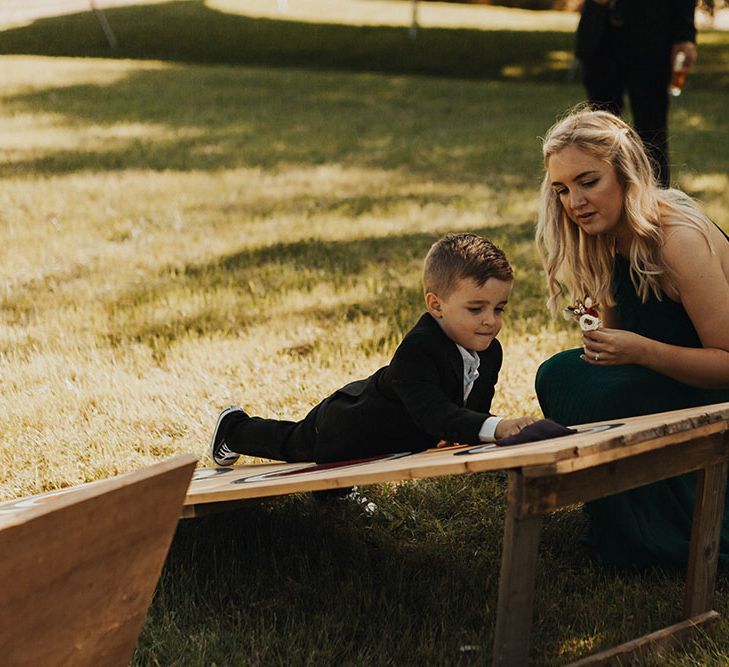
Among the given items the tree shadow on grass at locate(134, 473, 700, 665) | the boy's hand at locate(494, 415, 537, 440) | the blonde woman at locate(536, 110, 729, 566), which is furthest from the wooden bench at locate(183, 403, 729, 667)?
the blonde woman at locate(536, 110, 729, 566)

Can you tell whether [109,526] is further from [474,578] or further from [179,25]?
[179,25]

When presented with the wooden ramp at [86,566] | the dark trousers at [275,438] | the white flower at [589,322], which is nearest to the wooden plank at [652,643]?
the white flower at [589,322]

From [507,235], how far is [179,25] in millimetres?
18700

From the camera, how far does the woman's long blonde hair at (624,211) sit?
321 cm

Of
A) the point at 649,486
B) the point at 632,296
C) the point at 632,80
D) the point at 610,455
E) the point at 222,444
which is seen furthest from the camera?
the point at 632,80

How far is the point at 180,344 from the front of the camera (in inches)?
212

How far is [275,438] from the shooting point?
12.6 ft

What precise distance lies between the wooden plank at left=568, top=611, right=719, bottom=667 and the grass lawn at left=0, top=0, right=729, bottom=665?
1.9 inches

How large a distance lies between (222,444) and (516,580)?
5.83 ft

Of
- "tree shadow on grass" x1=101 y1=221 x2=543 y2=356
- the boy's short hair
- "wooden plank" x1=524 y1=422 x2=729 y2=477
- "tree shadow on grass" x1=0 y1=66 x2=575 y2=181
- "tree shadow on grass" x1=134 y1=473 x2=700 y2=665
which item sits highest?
the boy's short hair

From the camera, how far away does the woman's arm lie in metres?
3.14

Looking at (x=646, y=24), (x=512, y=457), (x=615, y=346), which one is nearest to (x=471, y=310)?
(x=615, y=346)

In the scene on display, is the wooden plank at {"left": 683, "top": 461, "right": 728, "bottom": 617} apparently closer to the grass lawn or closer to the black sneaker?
the grass lawn

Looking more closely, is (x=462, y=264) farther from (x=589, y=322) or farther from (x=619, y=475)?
(x=619, y=475)
